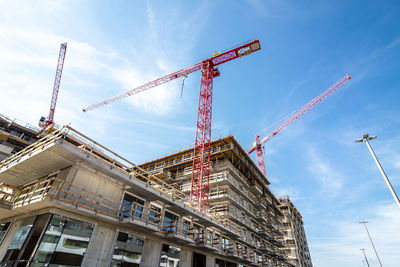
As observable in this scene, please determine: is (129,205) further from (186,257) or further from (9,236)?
(186,257)

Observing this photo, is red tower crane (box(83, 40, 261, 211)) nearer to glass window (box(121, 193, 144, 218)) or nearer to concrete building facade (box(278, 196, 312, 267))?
glass window (box(121, 193, 144, 218))

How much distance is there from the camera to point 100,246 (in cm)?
1577

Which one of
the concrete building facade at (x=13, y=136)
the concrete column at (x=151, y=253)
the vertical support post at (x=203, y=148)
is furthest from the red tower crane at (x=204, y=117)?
the concrete building facade at (x=13, y=136)

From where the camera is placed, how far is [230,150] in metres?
40.8

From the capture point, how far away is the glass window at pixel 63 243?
514 inches

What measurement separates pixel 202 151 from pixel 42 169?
90.0 feet

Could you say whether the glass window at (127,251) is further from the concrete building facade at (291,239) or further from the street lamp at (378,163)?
the concrete building facade at (291,239)

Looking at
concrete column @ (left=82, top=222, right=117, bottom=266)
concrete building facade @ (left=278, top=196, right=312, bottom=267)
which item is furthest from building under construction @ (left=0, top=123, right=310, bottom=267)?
concrete building facade @ (left=278, top=196, right=312, bottom=267)

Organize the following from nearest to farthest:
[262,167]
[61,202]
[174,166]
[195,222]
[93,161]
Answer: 1. [61,202]
2. [93,161]
3. [195,222]
4. [174,166]
5. [262,167]

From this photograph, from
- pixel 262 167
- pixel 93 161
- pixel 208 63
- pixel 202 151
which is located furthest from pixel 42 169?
pixel 262 167

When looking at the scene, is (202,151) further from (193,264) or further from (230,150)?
(193,264)

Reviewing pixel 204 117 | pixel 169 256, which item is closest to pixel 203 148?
pixel 204 117

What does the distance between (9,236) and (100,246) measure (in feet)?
26.3

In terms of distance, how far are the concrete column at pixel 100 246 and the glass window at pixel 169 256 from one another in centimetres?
600
